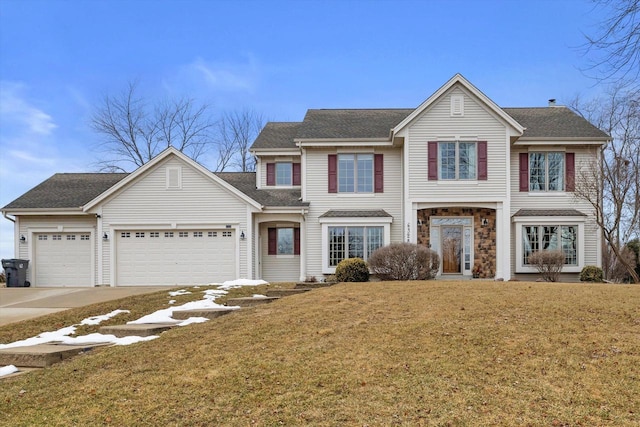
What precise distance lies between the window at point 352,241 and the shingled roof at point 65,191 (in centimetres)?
1021

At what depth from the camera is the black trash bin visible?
19094 millimetres

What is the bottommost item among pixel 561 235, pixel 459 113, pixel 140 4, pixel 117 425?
pixel 117 425

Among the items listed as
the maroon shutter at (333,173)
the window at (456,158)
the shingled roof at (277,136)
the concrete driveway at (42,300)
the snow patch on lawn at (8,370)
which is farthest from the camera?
the shingled roof at (277,136)

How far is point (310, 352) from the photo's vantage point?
7.11 m

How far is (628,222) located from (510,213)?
9598 mm

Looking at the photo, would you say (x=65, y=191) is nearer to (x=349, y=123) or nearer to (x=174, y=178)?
(x=174, y=178)

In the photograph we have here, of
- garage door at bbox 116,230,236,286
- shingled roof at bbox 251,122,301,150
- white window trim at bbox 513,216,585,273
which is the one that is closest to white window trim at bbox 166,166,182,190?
garage door at bbox 116,230,236,286

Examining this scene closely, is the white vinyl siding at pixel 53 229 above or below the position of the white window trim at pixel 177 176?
below

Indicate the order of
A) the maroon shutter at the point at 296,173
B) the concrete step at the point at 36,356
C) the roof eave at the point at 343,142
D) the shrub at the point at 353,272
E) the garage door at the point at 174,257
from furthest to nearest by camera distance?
the maroon shutter at the point at 296,173
the roof eave at the point at 343,142
the garage door at the point at 174,257
the shrub at the point at 353,272
the concrete step at the point at 36,356

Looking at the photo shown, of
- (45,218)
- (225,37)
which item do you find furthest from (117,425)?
(45,218)

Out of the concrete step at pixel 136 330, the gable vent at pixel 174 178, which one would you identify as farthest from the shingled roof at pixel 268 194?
the concrete step at pixel 136 330

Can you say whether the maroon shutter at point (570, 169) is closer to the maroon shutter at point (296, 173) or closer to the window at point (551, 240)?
the window at point (551, 240)

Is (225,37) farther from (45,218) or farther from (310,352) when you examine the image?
(310,352)

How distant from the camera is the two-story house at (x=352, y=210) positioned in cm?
1881
